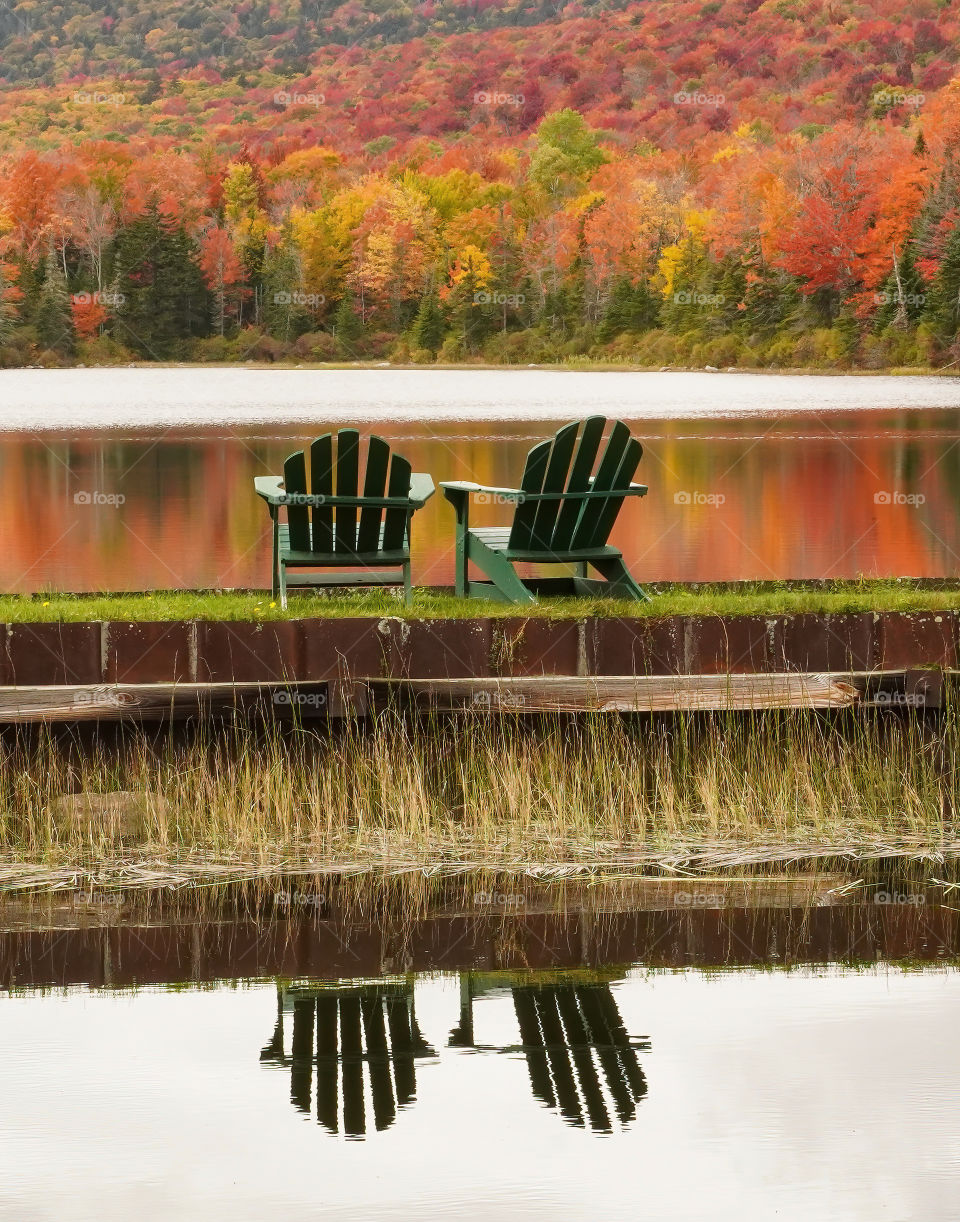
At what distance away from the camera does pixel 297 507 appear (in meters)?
6.77

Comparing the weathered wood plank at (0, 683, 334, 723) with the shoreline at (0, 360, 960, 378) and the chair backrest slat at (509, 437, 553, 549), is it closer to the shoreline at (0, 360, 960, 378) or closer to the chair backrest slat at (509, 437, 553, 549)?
the chair backrest slat at (509, 437, 553, 549)

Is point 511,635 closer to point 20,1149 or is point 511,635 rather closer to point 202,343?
point 20,1149

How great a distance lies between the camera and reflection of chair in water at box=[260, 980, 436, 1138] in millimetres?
3498

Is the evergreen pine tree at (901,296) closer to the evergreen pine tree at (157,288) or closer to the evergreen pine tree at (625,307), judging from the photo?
the evergreen pine tree at (625,307)

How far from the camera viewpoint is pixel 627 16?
5803 centimetres

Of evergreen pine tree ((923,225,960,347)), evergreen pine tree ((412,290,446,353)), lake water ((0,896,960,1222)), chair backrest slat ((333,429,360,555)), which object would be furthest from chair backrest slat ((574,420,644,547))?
evergreen pine tree ((412,290,446,353))

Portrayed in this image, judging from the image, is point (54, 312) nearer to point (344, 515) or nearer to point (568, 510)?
point (344, 515)

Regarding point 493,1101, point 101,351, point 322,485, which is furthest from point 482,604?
point 101,351

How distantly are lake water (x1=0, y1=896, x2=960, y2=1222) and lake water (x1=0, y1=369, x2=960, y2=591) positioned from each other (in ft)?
21.3

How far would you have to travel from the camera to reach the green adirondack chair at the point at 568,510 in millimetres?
6820

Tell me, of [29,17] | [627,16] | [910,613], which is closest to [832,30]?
[627,16]

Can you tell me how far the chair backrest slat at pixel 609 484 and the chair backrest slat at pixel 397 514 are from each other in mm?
707

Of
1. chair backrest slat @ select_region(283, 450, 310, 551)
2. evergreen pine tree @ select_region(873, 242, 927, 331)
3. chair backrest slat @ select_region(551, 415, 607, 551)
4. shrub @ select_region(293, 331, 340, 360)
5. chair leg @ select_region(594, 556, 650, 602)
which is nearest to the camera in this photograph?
chair backrest slat @ select_region(283, 450, 310, 551)

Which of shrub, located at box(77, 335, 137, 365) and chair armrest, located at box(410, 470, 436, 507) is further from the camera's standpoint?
shrub, located at box(77, 335, 137, 365)
